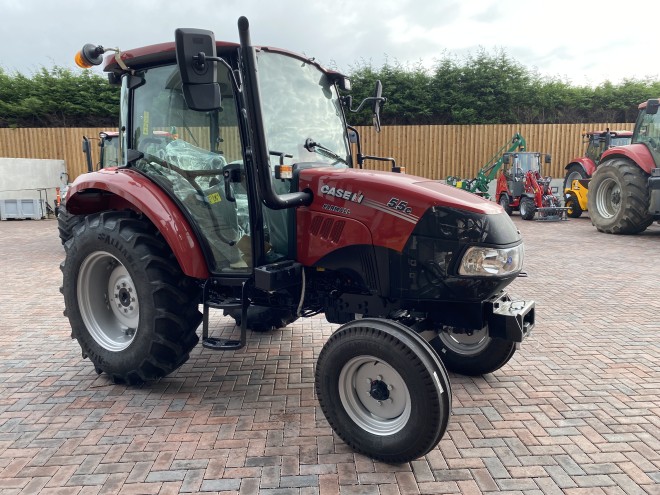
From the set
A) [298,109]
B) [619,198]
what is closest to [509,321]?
[298,109]

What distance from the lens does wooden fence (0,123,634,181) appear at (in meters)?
17.9

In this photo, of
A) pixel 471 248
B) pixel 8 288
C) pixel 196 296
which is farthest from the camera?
pixel 8 288

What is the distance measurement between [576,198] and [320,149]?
42.8ft

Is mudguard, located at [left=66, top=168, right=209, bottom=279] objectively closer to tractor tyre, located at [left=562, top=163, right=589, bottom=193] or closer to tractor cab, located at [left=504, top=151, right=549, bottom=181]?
tractor cab, located at [left=504, top=151, right=549, bottom=181]

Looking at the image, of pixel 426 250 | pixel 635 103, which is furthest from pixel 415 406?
pixel 635 103

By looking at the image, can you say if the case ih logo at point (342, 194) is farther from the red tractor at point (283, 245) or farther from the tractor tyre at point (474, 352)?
the tractor tyre at point (474, 352)

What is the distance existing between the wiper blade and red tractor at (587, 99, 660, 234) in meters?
8.90

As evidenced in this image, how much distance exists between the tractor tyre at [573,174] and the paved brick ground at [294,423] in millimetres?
10720

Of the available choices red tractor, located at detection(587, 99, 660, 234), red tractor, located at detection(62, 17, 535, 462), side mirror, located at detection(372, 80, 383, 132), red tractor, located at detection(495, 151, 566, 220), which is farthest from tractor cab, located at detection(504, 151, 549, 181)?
red tractor, located at detection(62, 17, 535, 462)

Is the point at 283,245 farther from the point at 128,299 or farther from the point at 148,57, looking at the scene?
the point at 148,57

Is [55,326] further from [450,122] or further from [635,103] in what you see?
[635,103]

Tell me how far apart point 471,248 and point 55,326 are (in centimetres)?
426

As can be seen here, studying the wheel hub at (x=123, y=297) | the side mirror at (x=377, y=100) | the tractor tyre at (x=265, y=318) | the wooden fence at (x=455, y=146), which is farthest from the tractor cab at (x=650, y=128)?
the wheel hub at (x=123, y=297)

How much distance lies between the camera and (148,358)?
11.0 feet
